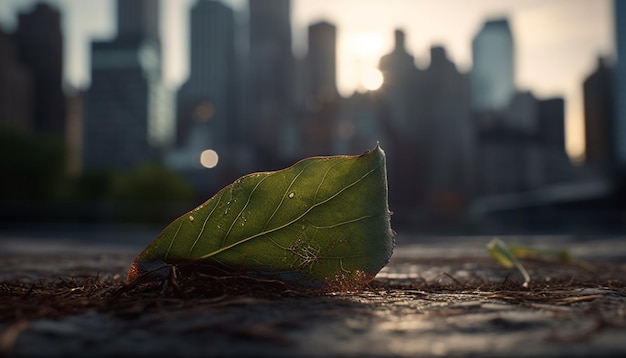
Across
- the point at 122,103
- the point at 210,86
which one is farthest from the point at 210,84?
the point at 122,103

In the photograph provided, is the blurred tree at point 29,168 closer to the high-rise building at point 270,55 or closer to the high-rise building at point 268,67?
the high-rise building at point 268,67

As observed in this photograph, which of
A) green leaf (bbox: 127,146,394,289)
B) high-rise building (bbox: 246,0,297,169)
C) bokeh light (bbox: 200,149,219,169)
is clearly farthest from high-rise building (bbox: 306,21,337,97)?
green leaf (bbox: 127,146,394,289)

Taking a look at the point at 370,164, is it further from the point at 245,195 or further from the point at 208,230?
the point at 208,230

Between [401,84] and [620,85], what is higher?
[620,85]

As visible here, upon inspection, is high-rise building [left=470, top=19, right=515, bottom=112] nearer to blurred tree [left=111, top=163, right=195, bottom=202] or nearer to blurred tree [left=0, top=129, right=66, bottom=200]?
blurred tree [left=111, top=163, right=195, bottom=202]

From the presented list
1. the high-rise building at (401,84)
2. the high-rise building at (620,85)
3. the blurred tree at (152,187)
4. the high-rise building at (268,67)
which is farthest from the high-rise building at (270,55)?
the blurred tree at (152,187)

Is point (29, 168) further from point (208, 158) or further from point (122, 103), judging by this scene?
point (122, 103)

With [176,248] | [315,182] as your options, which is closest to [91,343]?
[176,248]
